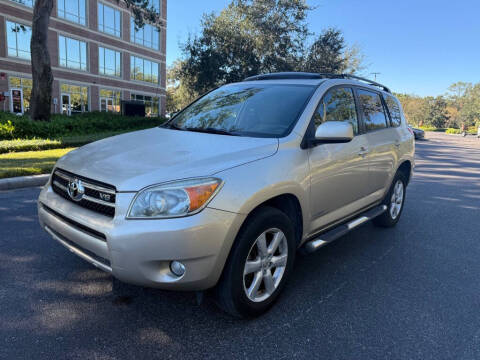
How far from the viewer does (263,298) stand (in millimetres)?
2770

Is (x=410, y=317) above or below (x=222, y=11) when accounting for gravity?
below

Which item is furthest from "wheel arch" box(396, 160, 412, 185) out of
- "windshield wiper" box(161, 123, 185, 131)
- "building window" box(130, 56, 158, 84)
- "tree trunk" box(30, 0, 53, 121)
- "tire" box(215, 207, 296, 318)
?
"building window" box(130, 56, 158, 84)

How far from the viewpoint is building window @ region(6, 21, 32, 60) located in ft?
88.2

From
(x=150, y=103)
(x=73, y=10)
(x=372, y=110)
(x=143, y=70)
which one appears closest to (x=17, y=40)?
(x=73, y=10)

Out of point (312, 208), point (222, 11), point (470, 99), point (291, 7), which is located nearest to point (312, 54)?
point (291, 7)

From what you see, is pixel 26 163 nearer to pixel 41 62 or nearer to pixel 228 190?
pixel 228 190

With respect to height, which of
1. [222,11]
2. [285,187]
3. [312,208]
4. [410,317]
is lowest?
[410,317]

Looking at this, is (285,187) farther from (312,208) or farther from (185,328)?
(185,328)

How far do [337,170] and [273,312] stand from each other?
1382 millimetres

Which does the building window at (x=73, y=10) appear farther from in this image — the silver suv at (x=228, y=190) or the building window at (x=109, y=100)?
the silver suv at (x=228, y=190)

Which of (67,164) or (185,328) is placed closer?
(185,328)

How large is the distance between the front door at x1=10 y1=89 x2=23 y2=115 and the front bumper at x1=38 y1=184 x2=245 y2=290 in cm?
3013

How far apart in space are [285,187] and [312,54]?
31.3 meters

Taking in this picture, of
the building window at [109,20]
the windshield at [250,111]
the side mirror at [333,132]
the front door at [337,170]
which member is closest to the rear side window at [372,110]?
the front door at [337,170]
